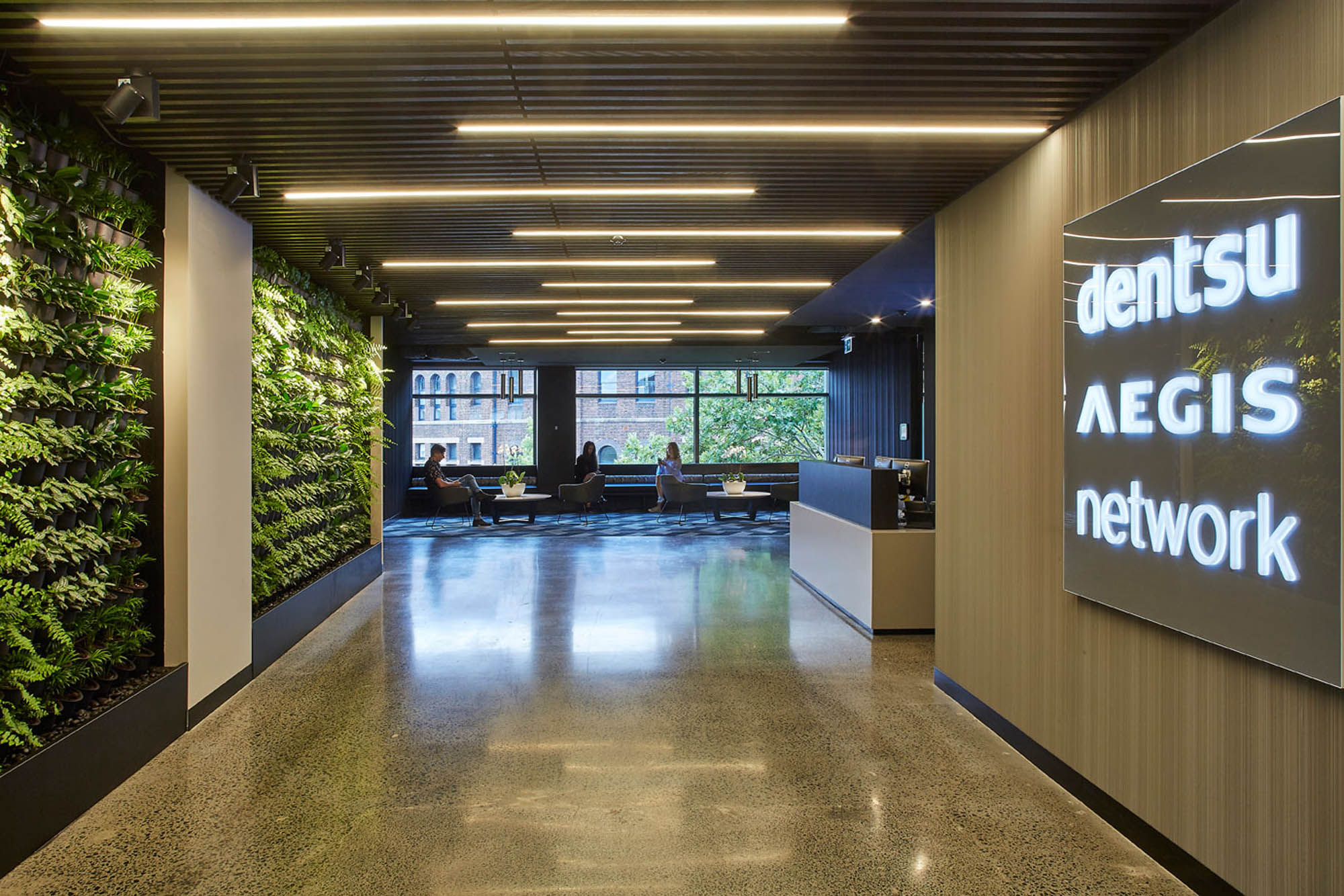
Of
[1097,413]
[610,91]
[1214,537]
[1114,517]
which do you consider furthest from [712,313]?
[1214,537]

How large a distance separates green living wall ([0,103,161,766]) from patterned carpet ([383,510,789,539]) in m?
8.28

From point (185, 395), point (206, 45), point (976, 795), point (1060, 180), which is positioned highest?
point (206, 45)

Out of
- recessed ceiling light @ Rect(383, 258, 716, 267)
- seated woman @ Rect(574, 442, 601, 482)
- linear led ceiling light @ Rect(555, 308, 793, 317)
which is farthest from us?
seated woman @ Rect(574, 442, 601, 482)

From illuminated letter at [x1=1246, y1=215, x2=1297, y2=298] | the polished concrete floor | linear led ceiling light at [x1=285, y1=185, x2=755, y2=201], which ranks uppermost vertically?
linear led ceiling light at [x1=285, y1=185, x2=755, y2=201]

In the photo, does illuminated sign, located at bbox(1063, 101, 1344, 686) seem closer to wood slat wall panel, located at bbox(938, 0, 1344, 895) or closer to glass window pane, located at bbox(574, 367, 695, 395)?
wood slat wall panel, located at bbox(938, 0, 1344, 895)

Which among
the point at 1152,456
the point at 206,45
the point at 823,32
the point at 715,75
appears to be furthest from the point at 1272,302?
the point at 206,45

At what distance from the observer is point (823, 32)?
8.97 feet

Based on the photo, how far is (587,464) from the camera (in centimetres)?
1445

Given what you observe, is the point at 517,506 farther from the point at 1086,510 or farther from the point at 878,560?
the point at 1086,510

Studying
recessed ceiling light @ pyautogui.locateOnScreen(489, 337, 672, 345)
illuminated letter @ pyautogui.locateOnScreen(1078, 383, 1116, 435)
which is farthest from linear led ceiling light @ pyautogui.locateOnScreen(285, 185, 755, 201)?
recessed ceiling light @ pyautogui.locateOnScreen(489, 337, 672, 345)

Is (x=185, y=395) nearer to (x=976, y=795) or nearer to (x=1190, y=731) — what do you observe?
(x=976, y=795)

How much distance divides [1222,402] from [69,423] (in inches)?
177

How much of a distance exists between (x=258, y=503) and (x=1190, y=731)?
5.41 metres

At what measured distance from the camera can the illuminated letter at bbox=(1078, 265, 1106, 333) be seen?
9.90ft
